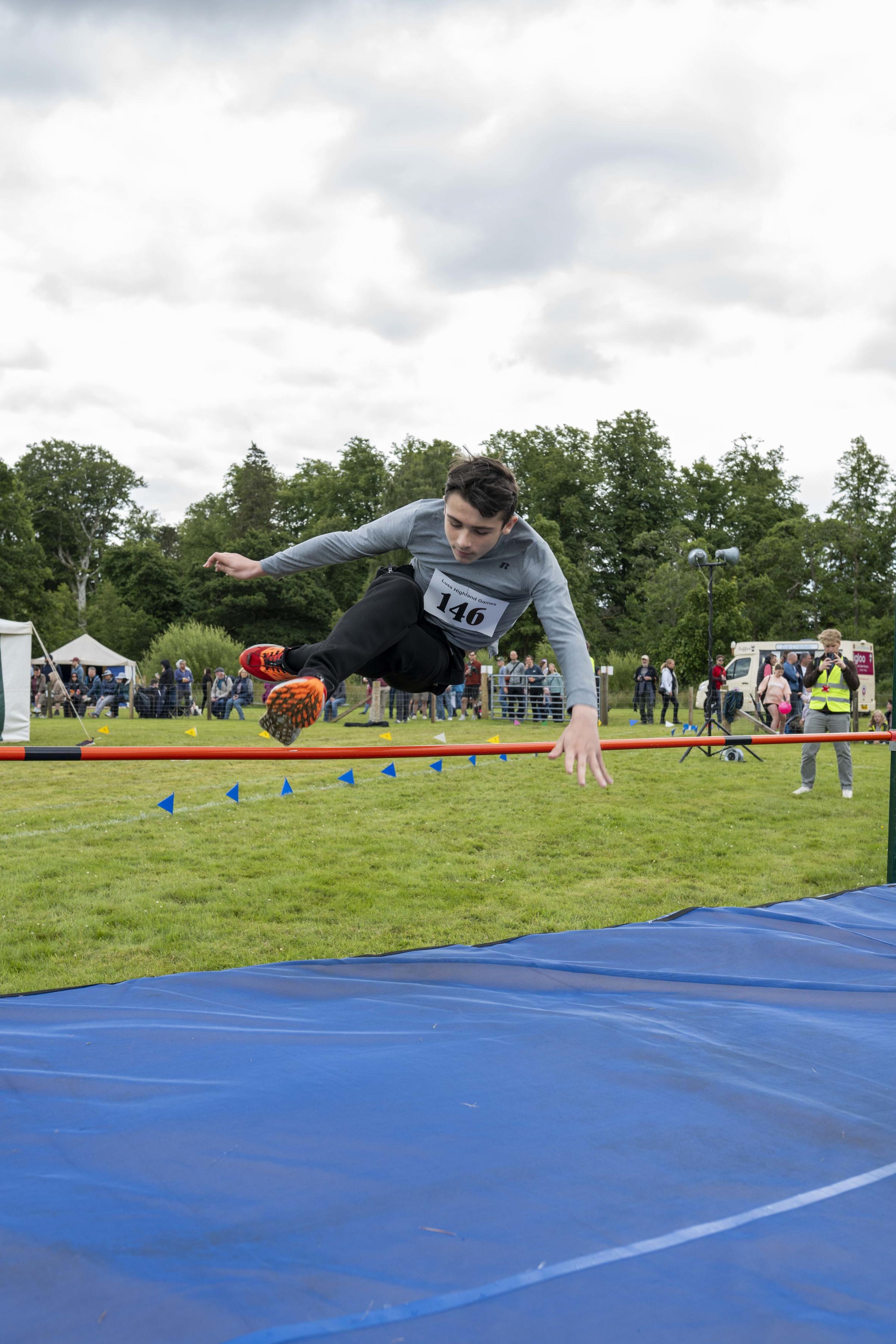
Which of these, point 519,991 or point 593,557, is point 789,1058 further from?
point 593,557

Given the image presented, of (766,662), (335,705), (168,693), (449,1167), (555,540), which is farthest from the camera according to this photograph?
(555,540)

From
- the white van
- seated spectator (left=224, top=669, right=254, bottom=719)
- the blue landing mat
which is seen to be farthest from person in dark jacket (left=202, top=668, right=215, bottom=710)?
the blue landing mat

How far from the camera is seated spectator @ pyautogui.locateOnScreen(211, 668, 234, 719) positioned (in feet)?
75.4

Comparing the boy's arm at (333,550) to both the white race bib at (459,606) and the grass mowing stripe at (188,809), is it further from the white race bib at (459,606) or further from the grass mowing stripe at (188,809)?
the grass mowing stripe at (188,809)

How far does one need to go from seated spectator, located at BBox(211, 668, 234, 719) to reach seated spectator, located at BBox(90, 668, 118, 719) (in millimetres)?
2226

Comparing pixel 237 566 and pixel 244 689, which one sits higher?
pixel 237 566

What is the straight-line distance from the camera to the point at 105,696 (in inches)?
836

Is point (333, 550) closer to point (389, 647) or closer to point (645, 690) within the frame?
point (389, 647)

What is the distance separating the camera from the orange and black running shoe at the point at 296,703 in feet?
9.69

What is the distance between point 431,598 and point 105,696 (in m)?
19.3

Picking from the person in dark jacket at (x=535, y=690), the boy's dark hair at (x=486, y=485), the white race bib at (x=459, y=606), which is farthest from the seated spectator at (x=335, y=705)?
the boy's dark hair at (x=486, y=485)

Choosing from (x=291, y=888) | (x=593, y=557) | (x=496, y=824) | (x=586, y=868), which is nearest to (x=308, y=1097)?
(x=291, y=888)

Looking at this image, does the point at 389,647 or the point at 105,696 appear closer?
the point at 389,647

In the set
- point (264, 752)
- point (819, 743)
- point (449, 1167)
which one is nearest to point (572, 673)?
point (264, 752)
